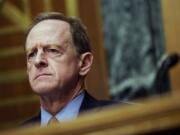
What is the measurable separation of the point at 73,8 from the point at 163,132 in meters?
2.13

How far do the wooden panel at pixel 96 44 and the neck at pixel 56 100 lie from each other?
47.3 inches

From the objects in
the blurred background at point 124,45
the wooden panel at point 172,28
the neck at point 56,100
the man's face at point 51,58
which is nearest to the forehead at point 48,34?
the man's face at point 51,58

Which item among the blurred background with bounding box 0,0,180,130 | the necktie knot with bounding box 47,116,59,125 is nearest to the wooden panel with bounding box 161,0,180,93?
the blurred background with bounding box 0,0,180,130

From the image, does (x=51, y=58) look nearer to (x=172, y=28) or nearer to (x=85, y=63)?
(x=85, y=63)

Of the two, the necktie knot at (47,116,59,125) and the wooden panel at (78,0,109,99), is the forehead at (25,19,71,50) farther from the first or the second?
the wooden panel at (78,0,109,99)

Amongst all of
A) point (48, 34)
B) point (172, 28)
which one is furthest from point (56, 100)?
point (172, 28)

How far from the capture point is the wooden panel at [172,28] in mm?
2367

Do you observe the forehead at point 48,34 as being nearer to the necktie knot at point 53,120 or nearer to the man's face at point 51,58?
the man's face at point 51,58

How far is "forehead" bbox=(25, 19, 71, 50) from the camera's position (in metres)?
1.21

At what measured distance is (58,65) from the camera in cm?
120

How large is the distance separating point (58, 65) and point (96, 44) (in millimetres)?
1418

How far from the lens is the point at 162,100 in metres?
0.55

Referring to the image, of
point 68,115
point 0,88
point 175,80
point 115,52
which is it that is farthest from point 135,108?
point 0,88

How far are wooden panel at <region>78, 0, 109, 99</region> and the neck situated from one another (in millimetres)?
1201
